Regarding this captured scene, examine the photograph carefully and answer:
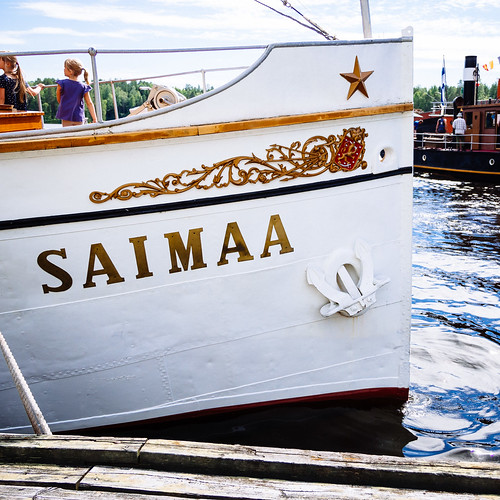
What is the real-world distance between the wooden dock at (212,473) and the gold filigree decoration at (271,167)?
1515 mm

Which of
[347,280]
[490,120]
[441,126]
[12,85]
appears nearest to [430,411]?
[347,280]

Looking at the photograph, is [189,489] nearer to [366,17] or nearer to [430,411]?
[430,411]

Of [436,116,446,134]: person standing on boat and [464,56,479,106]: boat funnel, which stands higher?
[464,56,479,106]: boat funnel

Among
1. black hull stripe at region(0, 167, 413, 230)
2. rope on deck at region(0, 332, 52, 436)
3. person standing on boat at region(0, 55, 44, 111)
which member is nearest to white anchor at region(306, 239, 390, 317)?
black hull stripe at region(0, 167, 413, 230)

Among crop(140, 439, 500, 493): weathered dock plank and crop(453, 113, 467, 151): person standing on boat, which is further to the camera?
crop(453, 113, 467, 151): person standing on boat

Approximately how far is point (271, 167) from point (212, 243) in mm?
622

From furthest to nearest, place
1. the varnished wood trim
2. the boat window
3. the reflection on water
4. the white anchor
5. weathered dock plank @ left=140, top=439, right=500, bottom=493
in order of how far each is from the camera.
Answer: the boat window → the reflection on water → the white anchor → the varnished wood trim → weathered dock plank @ left=140, top=439, right=500, bottom=493

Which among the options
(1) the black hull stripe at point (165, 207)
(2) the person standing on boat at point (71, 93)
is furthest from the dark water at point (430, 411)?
(2) the person standing on boat at point (71, 93)

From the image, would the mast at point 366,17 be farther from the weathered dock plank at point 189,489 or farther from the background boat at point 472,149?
the background boat at point 472,149

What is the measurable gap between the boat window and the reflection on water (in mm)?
7400

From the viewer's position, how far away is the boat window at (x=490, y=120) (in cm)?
1830

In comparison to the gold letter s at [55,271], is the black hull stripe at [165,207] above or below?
above

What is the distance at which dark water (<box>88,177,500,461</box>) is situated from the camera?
13.8ft

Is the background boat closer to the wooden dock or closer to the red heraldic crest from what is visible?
the red heraldic crest
